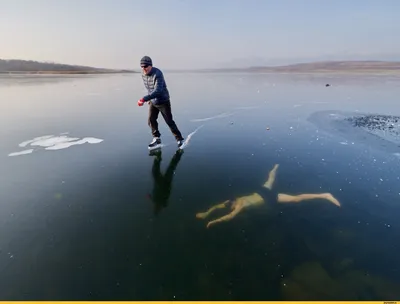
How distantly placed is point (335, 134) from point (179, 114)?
8.76 metres

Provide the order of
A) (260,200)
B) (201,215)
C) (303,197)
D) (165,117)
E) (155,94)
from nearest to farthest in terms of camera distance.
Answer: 1. (201,215)
2. (260,200)
3. (303,197)
4. (155,94)
5. (165,117)

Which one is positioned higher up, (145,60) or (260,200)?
(145,60)

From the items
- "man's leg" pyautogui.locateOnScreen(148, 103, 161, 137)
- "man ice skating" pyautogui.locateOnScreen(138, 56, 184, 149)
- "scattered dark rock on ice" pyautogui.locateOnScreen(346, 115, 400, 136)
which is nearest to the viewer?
"man ice skating" pyautogui.locateOnScreen(138, 56, 184, 149)

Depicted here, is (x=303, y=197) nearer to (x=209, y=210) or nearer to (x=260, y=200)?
(x=260, y=200)

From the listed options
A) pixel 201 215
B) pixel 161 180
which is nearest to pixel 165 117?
pixel 161 180

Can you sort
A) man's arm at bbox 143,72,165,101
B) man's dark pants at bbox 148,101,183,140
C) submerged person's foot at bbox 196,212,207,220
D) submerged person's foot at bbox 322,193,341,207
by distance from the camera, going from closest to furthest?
submerged person's foot at bbox 196,212,207,220 < submerged person's foot at bbox 322,193,341,207 < man's arm at bbox 143,72,165,101 < man's dark pants at bbox 148,101,183,140

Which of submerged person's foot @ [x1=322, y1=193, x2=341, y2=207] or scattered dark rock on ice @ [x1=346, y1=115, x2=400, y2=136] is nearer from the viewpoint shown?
submerged person's foot @ [x1=322, y1=193, x2=341, y2=207]

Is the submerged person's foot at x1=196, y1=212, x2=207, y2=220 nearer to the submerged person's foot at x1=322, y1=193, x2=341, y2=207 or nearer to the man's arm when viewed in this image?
the submerged person's foot at x1=322, y1=193, x2=341, y2=207

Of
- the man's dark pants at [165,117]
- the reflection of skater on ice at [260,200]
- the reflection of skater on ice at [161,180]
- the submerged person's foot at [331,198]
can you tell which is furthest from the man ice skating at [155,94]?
the submerged person's foot at [331,198]

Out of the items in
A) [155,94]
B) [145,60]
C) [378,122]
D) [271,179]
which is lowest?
[378,122]

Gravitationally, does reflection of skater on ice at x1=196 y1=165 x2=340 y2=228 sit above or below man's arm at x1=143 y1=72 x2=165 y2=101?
below

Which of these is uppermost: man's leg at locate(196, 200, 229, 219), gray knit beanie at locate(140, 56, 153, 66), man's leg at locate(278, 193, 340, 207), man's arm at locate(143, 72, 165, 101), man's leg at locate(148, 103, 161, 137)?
gray knit beanie at locate(140, 56, 153, 66)

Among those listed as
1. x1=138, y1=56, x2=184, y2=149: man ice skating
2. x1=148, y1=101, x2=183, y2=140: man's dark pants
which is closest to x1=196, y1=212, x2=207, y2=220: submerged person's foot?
x1=138, y1=56, x2=184, y2=149: man ice skating

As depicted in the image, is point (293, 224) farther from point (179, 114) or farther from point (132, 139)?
point (179, 114)
